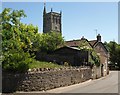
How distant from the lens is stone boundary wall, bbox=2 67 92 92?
76.4 ft

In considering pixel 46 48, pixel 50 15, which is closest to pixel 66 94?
pixel 46 48

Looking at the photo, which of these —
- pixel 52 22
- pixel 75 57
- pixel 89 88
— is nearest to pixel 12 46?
pixel 89 88

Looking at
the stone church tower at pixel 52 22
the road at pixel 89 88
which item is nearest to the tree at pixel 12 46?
the road at pixel 89 88

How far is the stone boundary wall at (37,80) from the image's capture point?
76.4ft

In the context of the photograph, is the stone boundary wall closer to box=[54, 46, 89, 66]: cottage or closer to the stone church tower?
box=[54, 46, 89, 66]: cottage

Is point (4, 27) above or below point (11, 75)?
above

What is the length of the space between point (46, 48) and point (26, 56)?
77.0ft

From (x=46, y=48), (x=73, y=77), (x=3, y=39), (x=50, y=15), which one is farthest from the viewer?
(x=50, y=15)

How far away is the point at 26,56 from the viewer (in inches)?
958

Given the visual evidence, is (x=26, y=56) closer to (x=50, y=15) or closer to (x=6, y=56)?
(x=6, y=56)

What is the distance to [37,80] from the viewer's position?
2447 centimetres

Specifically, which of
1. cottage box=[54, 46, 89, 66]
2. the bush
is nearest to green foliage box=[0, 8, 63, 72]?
the bush

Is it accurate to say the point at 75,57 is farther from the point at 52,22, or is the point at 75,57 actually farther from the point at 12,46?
the point at 52,22

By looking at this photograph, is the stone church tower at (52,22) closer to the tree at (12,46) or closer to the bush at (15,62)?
the tree at (12,46)
